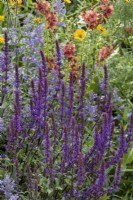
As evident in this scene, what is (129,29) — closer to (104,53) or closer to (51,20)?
(104,53)

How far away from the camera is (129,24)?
5.44 meters

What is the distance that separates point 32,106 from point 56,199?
552 mm

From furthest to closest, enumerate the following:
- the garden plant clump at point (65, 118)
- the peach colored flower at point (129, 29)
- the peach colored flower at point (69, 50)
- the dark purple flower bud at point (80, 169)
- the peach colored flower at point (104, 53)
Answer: the peach colored flower at point (129, 29), the peach colored flower at point (104, 53), the peach colored flower at point (69, 50), the garden plant clump at point (65, 118), the dark purple flower bud at point (80, 169)

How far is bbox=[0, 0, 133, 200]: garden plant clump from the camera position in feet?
8.86

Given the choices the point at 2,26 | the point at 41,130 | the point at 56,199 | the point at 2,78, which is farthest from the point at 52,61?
the point at 2,26

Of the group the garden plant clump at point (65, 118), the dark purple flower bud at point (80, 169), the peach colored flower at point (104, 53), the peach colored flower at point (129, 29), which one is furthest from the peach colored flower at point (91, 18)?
the dark purple flower bud at point (80, 169)

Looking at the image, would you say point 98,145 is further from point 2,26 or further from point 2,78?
point 2,26

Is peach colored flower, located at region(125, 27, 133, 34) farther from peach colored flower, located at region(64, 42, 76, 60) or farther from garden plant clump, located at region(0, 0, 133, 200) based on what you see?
peach colored flower, located at region(64, 42, 76, 60)

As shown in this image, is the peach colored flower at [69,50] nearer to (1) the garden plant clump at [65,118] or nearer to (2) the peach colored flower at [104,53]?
(1) the garden plant clump at [65,118]

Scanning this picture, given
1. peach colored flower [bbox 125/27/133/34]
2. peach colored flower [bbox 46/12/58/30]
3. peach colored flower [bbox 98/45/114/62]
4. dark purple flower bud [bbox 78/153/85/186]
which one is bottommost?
dark purple flower bud [bbox 78/153/85/186]

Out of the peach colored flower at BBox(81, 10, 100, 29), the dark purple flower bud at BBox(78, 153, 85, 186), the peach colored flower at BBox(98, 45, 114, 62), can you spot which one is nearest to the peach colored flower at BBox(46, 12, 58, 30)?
the peach colored flower at BBox(81, 10, 100, 29)

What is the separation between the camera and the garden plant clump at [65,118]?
2701 millimetres

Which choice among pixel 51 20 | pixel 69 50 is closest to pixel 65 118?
pixel 69 50

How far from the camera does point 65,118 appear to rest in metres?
3.26
